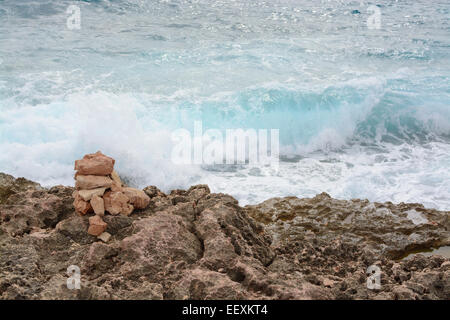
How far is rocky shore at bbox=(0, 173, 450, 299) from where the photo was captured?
2.42 meters

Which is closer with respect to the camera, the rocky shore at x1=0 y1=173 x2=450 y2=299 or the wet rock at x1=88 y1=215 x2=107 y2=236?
the rocky shore at x1=0 y1=173 x2=450 y2=299

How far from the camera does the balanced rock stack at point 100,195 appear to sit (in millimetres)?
3215

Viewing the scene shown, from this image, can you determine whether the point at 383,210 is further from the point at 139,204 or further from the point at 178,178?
the point at 178,178

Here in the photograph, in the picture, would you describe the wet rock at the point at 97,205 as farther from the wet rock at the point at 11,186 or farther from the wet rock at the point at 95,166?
the wet rock at the point at 11,186

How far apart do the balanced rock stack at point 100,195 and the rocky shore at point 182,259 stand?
65 mm

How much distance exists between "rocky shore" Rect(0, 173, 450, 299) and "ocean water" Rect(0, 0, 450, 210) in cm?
294

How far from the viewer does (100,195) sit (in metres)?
3.30

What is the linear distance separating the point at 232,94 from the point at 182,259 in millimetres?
8145

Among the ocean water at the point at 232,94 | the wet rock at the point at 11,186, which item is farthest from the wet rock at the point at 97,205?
the ocean water at the point at 232,94

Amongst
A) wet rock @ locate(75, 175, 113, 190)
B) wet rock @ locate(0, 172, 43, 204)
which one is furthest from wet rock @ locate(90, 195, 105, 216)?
wet rock @ locate(0, 172, 43, 204)

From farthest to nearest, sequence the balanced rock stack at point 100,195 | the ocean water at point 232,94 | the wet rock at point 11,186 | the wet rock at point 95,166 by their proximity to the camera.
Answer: the ocean water at point 232,94
the wet rock at point 11,186
the wet rock at point 95,166
the balanced rock stack at point 100,195

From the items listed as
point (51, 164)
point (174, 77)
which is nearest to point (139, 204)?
point (51, 164)

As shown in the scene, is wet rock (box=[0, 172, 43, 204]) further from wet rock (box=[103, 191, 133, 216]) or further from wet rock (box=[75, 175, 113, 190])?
wet rock (box=[103, 191, 133, 216])
